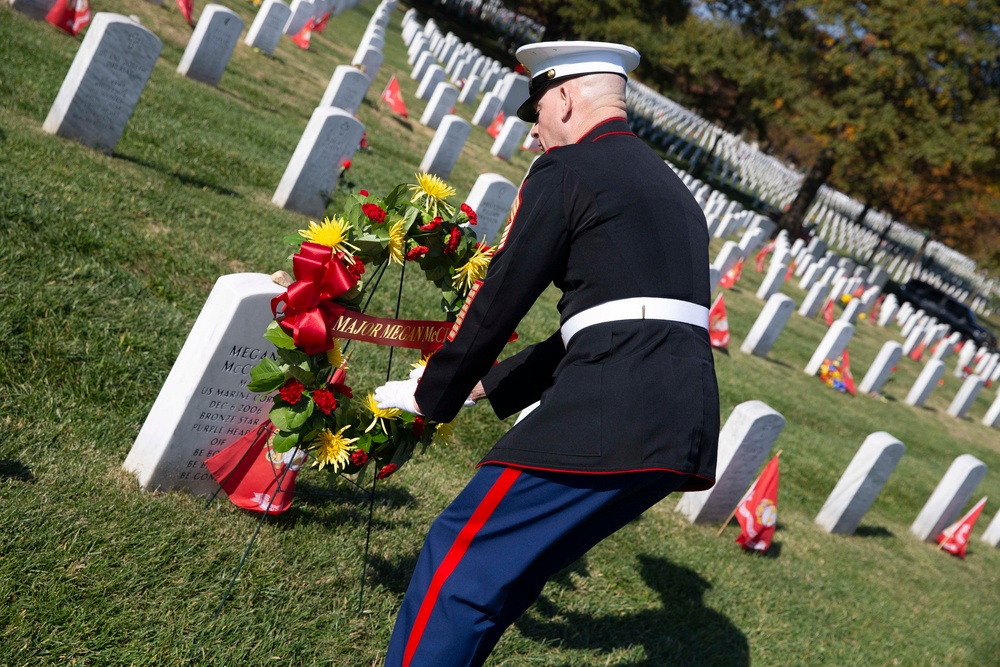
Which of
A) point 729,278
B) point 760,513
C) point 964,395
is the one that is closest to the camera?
point 760,513

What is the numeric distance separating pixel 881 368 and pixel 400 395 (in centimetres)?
1448

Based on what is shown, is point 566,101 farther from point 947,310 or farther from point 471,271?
point 947,310

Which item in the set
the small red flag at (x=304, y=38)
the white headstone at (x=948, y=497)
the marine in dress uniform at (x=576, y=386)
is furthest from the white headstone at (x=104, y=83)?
the small red flag at (x=304, y=38)

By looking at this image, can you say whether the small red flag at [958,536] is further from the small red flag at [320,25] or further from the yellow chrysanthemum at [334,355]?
the small red flag at [320,25]

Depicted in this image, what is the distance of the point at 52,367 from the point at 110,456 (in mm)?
707

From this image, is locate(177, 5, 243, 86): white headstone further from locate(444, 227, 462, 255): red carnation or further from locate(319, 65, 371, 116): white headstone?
locate(444, 227, 462, 255): red carnation

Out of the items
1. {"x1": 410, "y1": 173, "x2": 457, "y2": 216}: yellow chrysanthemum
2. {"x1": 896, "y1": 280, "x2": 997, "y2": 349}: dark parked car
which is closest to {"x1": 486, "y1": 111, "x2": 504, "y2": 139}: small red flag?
{"x1": 896, "y1": 280, "x2": 997, "y2": 349}: dark parked car

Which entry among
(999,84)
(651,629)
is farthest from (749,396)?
(999,84)

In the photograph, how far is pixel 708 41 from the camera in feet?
106

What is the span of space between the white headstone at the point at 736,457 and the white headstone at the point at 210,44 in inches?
326

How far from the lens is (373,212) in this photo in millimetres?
3314

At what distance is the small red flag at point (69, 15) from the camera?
10008 millimetres

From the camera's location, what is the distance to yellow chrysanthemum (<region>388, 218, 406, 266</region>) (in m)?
3.40

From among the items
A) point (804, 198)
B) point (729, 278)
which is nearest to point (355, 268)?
point (729, 278)
